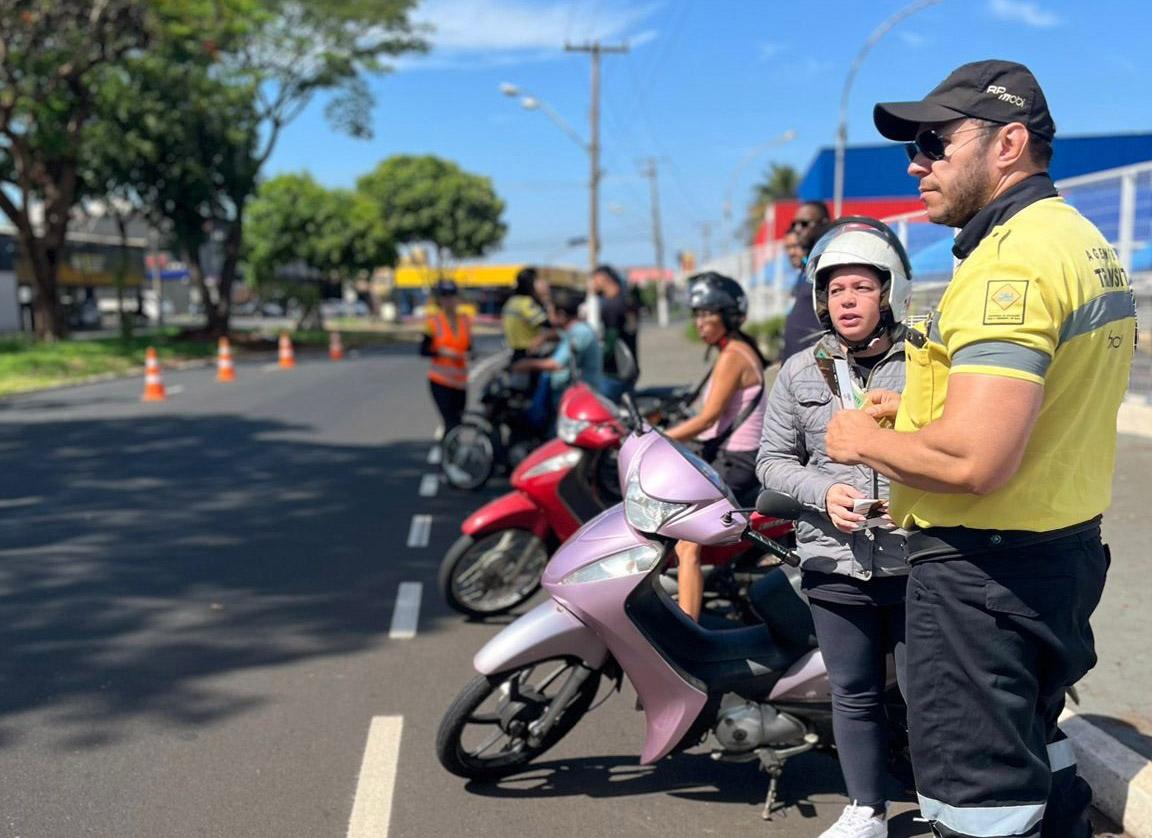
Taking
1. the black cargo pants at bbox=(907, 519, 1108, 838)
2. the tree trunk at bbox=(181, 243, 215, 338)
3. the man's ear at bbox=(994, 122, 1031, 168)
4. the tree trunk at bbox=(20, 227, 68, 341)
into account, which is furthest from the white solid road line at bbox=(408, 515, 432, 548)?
the tree trunk at bbox=(181, 243, 215, 338)

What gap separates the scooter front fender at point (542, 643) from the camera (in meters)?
3.54

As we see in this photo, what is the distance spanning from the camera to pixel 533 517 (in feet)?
18.5

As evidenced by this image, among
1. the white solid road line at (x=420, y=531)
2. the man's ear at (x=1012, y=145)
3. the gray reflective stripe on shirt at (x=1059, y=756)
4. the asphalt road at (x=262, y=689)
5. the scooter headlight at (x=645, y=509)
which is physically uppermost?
the man's ear at (x=1012, y=145)

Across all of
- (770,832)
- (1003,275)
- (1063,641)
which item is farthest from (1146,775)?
(1003,275)

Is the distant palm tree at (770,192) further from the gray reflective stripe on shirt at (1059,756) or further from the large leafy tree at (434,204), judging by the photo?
the gray reflective stripe on shirt at (1059,756)

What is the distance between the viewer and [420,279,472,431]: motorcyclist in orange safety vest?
928 centimetres

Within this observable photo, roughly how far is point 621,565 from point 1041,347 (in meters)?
1.77

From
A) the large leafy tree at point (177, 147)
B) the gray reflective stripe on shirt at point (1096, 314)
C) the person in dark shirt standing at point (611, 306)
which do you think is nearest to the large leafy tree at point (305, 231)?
the large leafy tree at point (177, 147)

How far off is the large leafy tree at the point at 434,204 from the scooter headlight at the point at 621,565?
233ft

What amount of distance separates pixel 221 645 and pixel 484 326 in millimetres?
52002

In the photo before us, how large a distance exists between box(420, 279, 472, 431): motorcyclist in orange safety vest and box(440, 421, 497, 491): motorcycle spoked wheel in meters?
0.18

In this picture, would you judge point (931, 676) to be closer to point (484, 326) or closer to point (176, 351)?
point (176, 351)

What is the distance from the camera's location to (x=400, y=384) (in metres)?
20.4

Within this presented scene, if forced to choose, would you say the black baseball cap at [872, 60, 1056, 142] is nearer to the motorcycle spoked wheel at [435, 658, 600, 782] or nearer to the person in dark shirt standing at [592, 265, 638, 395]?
→ the motorcycle spoked wheel at [435, 658, 600, 782]
